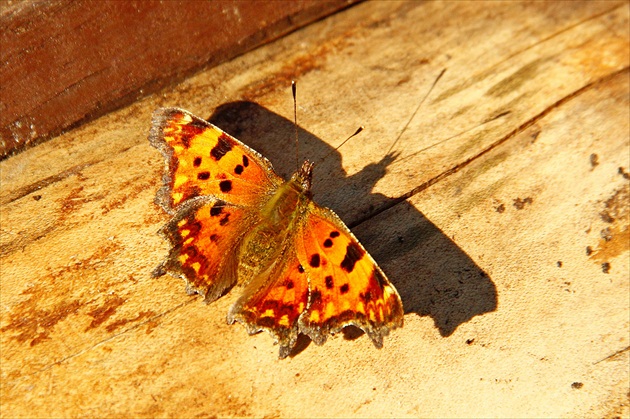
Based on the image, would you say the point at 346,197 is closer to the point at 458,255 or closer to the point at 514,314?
the point at 458,255

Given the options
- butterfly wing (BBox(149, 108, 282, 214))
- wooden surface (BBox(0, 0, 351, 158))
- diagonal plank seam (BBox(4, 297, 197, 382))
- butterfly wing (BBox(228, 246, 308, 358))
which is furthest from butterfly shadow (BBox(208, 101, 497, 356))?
diagonal plank seam (BBox(4, 297, 197, 382))

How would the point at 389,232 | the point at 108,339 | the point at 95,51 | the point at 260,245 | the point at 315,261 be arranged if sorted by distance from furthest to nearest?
the point at 95,51
the point at 389,232
the point at 260,245
the point at 315,261
the point at 108,339

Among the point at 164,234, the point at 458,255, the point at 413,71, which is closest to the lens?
the point at 164,234

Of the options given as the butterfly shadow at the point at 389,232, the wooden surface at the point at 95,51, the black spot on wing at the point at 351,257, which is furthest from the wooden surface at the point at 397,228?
the black spot on wing at the point at 351,257

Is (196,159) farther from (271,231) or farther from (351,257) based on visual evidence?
(351,257)

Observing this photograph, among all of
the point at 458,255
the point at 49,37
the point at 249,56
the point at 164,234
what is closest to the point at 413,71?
the point at 249,56

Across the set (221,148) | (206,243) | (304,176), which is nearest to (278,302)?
(206,243)

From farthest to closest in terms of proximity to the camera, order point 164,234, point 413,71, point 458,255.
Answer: point 413,71 < point 458,255 < point 164,234
